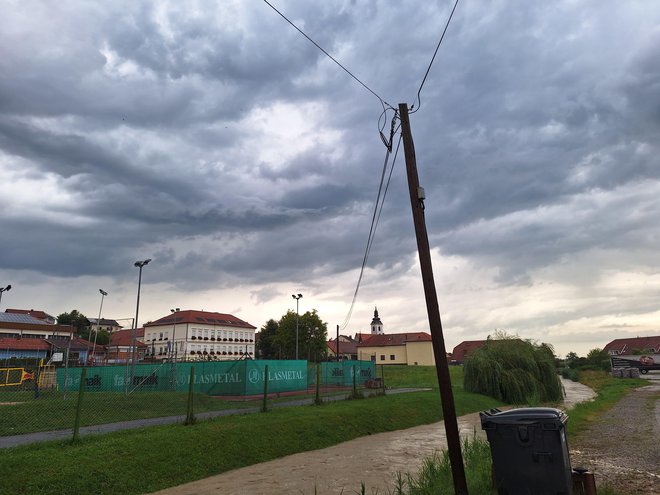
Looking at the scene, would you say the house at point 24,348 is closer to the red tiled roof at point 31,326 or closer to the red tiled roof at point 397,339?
the red tiled roof at point 31,326

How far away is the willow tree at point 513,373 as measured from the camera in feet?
92.7

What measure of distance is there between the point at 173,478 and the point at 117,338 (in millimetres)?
106231

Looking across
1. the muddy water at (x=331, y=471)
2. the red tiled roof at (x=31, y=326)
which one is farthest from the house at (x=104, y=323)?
the muddy water at (x=331, y=471)

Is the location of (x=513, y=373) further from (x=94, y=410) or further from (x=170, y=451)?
(x=170, y=451)

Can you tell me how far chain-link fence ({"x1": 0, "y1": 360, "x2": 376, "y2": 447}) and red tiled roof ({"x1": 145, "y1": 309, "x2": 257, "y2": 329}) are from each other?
177ft

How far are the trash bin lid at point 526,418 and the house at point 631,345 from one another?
126429 mm

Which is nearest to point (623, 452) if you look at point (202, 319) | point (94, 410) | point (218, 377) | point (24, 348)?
point (94, 410)

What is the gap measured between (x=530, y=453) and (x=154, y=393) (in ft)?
77.4

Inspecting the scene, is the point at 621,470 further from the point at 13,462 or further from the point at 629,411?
the point at 629,411

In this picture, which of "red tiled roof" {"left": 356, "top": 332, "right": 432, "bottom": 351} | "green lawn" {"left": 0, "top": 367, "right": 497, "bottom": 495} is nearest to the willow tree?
"green lawn" {"left": 0, "top": 367, "right": 497, "bottom": 495}

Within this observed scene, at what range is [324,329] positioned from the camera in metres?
82.6

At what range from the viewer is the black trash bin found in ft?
22.1

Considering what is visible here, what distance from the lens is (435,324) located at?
8492 millimetres

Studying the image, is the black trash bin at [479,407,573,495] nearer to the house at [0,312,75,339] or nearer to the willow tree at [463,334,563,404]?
the willow tree at [463,334,563,404]
